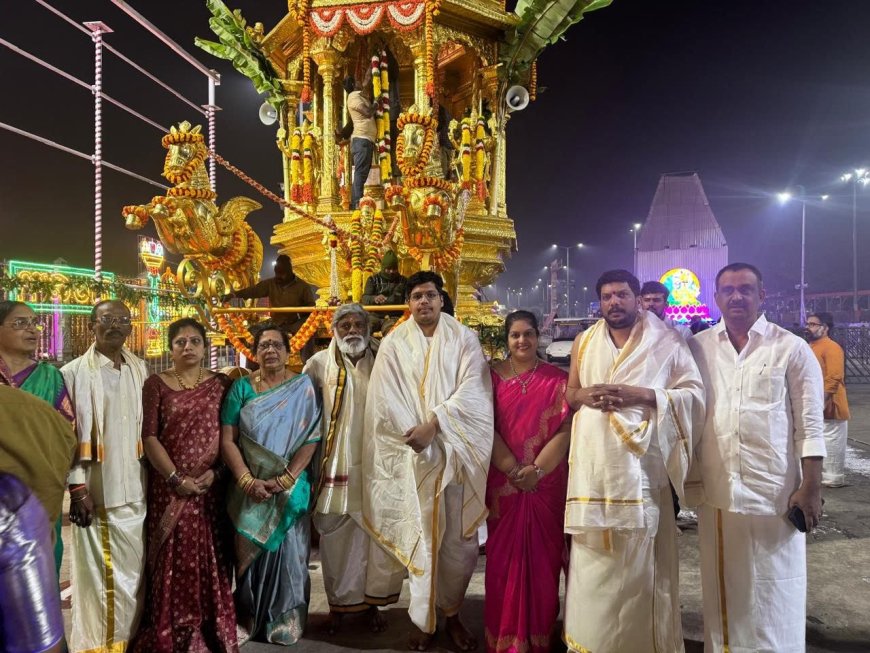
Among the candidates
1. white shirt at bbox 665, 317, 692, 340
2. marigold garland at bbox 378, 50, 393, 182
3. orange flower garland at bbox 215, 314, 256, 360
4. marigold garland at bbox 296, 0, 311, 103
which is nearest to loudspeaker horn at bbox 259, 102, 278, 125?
marigold garland at bbox 296, 0, 311, 103

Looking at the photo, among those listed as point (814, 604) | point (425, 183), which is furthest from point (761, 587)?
point (425, 183)

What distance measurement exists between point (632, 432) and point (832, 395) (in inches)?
181

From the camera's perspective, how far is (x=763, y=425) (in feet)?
7.18

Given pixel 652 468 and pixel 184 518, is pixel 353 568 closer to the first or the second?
pixel 184 518

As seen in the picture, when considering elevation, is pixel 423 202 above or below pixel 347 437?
above

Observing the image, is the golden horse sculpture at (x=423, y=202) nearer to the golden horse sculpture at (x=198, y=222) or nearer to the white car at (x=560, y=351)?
the golden horse sculpture at (x=198, y=222)

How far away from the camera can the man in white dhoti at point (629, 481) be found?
2.18 m

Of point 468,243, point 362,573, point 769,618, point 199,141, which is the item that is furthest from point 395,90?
point 769,618

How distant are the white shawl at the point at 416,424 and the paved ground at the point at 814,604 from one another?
1.84 feet

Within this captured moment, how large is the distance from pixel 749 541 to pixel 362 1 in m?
7.67

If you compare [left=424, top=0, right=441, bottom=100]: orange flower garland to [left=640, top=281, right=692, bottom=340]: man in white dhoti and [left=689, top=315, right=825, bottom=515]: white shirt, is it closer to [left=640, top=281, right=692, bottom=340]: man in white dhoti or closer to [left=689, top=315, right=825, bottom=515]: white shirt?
[left=640, top=281, right=692, bottom=340]: man in white dhoti

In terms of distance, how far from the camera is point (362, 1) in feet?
23.3

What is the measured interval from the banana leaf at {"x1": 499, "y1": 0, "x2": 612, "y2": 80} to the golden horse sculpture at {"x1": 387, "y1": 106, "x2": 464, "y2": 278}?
13.4ft

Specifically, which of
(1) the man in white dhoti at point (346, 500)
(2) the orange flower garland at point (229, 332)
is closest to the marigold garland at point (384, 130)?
(2) the orange flower garland at point (229, 332)
